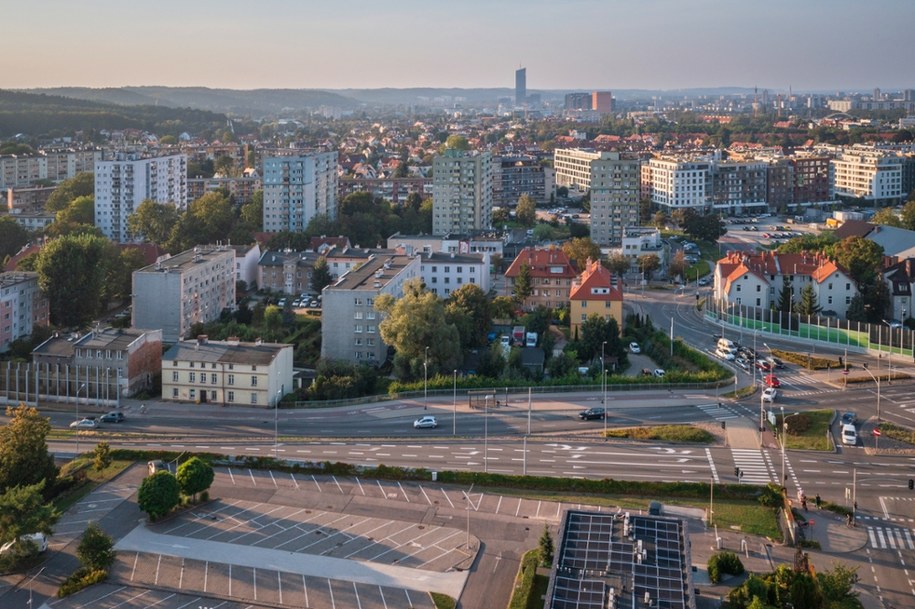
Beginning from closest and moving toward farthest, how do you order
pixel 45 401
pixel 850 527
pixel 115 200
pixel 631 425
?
pixel 850 527, pixel 631 425, pixel 45 401, pixel 115 200

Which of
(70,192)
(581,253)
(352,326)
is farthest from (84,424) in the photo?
(70,192)

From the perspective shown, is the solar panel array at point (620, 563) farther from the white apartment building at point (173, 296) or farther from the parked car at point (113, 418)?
the white apartment building at point (173, 296)

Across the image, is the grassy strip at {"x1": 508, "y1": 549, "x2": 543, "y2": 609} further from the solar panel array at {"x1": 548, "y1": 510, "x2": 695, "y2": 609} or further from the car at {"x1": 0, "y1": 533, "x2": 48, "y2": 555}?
the car at {"x1": 0, "y1": 533, "x2": 48, "y2": 555}

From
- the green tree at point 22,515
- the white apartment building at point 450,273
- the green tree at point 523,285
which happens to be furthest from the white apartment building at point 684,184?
the green tree at point 22,515

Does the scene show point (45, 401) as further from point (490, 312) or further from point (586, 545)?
point (586, 545)

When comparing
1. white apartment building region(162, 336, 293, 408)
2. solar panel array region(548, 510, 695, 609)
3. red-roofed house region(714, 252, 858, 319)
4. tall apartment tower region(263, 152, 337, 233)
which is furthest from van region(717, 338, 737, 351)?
tall apartment tower region(263, 152, 337, 233)

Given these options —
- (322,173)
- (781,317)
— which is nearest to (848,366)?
(781,317)
